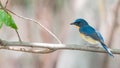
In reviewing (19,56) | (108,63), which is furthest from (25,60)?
(108,63)

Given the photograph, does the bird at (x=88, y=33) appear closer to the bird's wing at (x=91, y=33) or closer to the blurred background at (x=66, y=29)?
→ the bird's wing at (x=91, y=33)

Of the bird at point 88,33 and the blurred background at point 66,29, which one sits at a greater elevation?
the bird at point 88,33

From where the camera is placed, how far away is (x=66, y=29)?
453cm

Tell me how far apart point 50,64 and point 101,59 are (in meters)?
1.12

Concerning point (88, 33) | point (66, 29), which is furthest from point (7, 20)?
point (66, 29)

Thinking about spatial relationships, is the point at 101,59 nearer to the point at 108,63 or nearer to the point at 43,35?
the point at 108,63

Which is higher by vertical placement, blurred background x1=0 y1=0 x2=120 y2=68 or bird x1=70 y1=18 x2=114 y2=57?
bird x1=70 y1=18 x2=114 y2=57

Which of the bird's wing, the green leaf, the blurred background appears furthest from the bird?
the blurred background

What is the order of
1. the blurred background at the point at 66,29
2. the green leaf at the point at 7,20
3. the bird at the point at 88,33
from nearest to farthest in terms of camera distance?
the green leaf at the point at 7,20 < the bird at the point at 88,33 < the blurred background at the point at 66,29

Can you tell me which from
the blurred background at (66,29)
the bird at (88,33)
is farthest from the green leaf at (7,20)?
the blurred background at (66,29)

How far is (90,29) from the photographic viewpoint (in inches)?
89.0

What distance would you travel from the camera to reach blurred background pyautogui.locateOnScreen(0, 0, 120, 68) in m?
4.13

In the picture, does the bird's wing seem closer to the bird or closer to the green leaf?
the bird

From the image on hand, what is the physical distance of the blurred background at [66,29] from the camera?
4133 mm
